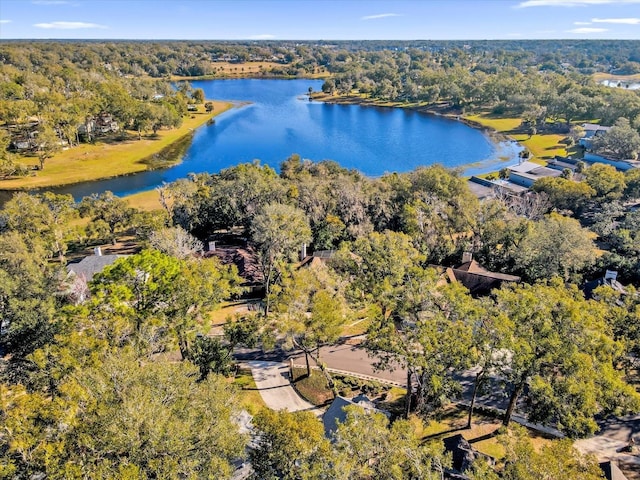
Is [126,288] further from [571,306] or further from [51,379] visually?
[571,306]

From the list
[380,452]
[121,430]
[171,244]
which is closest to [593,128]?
[171,244]

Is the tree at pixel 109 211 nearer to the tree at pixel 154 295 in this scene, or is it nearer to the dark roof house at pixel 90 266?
the dark roof house at pixel 90 266

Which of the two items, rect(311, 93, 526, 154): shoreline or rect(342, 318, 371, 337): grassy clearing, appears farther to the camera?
rect(311, 93, 526, 154): shoreline

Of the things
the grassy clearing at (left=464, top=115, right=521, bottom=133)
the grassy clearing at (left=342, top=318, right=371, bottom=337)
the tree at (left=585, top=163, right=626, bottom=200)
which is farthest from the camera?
the grassy clearing at (left=464, top=115, right=521, bottom=133)

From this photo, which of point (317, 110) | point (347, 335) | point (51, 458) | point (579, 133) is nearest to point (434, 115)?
point (317, 110)

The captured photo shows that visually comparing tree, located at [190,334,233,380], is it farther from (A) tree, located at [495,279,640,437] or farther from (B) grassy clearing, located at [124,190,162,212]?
(B) grassy clearing, located at [124,190,162,212]

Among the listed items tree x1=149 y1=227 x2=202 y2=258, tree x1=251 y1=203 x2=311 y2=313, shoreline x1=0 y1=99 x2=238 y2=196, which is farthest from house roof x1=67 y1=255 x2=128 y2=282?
→ shoreline x1=0 y1=99 x2=238 y2=196
